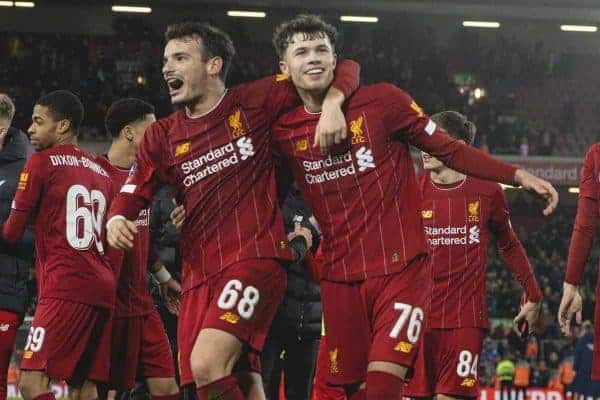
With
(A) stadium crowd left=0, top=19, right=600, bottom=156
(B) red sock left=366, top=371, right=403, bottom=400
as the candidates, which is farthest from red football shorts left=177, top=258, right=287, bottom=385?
(A) stadium crowd left=0, top=19, right=600, bottom=156

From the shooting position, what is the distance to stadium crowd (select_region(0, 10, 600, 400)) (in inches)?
1057

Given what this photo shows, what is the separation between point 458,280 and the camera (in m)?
6.92

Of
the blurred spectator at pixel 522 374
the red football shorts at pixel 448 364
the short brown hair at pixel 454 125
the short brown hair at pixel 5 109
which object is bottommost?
the blurred spectator at pixel 522 374

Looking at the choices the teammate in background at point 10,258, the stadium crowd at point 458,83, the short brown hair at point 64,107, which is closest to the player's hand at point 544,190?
the short brown hair at point 64,107

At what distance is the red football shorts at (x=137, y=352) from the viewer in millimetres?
6586

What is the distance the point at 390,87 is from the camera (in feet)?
16.6

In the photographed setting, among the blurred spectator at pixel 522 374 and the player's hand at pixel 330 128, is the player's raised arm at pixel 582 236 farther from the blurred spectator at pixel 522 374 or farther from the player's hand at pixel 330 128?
the blurred spectator at pixel 522 374

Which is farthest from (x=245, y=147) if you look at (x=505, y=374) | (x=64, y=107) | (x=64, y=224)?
(x=505, y=374)

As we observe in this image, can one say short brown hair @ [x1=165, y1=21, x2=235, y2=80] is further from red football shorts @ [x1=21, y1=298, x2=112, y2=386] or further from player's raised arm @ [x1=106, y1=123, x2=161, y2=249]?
red football shorts @ [x1=21, y1=298, x2=112, y2=386]

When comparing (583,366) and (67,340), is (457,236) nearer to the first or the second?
(67,340)

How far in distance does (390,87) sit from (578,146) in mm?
26206

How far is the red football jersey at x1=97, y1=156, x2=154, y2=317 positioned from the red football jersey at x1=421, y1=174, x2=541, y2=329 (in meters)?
1.83

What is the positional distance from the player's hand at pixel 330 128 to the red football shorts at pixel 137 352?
2.37 metres

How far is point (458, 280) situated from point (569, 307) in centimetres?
132
